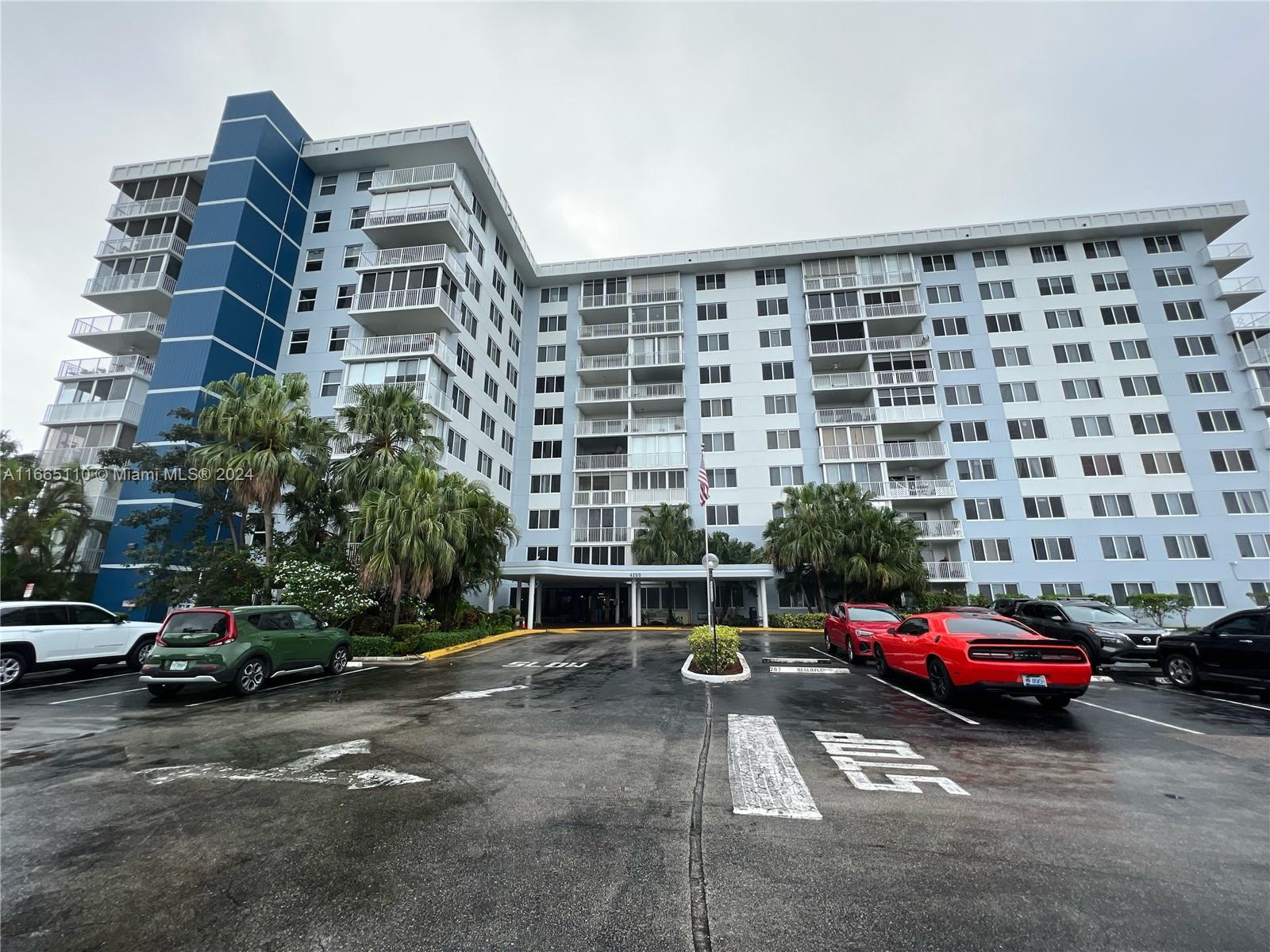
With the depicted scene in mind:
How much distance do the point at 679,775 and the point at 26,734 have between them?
30.7ft

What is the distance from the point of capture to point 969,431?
3644 centimetres

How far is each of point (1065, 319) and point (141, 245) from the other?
63.8 metres

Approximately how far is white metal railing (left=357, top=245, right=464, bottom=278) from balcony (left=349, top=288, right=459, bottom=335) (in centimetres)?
180

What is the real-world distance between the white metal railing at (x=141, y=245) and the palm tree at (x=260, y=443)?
2204 cm

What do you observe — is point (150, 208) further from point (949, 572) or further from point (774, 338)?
point (949, 572)

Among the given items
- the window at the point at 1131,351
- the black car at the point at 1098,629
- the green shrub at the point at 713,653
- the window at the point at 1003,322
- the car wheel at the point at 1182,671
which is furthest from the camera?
the window at the point at 1003,322

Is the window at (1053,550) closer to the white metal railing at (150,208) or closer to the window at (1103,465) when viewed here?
the window at (1103,465)

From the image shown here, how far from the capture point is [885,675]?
1265 cm

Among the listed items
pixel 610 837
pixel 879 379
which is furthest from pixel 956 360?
pixel 610 837

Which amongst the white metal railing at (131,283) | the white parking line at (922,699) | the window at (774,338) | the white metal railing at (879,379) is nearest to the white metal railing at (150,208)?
the white metal railing at (131,283)

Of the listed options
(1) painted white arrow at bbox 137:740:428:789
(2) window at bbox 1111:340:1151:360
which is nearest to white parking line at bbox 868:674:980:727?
(1) painted white arrow at bbox 137:740:428:789

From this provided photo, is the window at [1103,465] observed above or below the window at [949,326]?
below

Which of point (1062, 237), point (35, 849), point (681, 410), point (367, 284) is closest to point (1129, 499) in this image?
point (1062, 237)

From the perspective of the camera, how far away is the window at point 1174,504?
32906 millimetres
